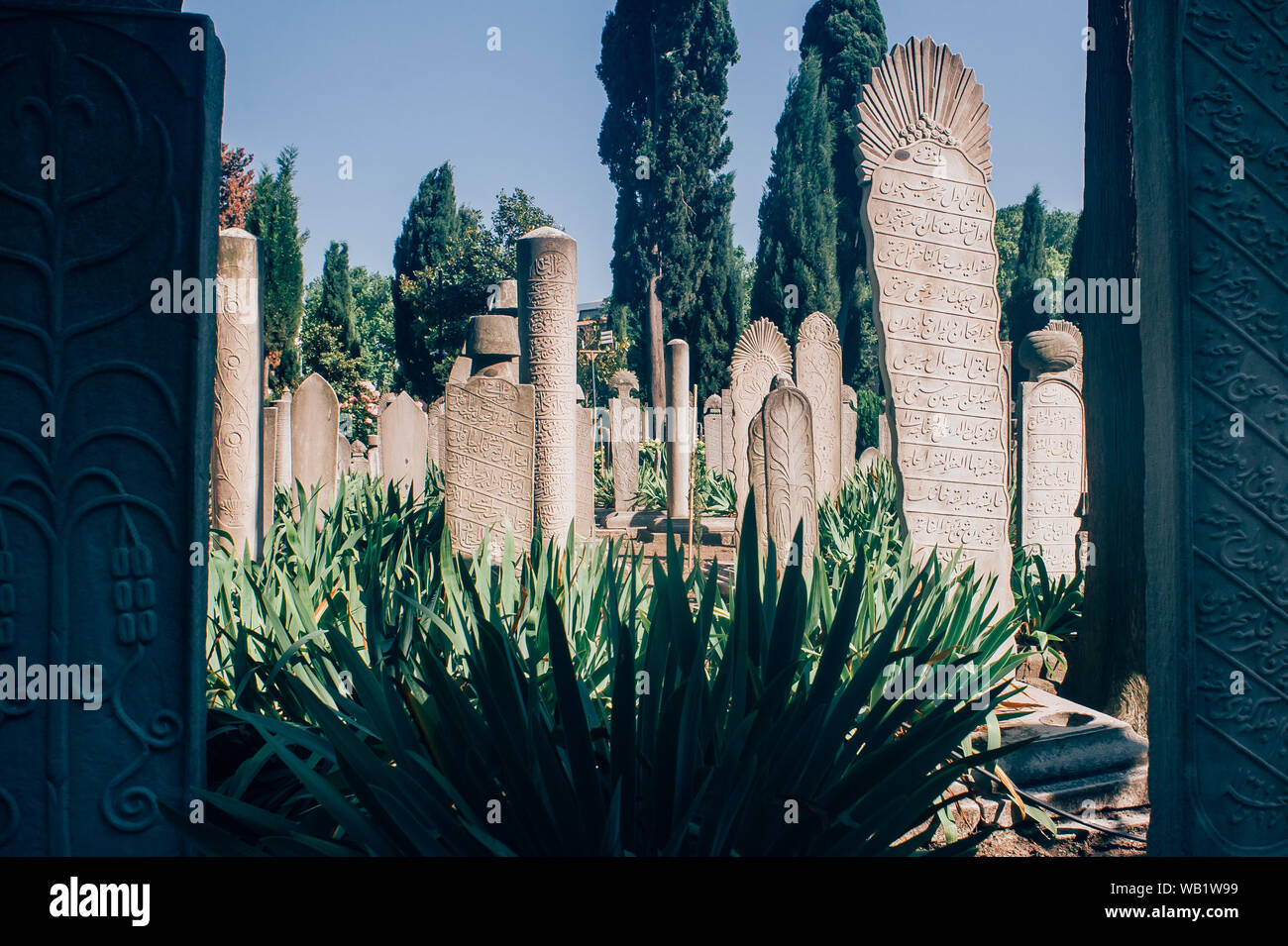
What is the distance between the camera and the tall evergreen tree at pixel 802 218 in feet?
68.8

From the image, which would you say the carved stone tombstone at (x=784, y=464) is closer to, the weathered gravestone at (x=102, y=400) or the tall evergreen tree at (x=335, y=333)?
the weathered gravestone at (x=102, y=400)

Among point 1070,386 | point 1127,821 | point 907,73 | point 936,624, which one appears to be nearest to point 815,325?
point 1070,386

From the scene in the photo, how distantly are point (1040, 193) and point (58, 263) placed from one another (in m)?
27.9

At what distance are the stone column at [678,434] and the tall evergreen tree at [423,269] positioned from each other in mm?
10088

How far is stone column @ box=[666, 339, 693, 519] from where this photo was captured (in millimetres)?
11430

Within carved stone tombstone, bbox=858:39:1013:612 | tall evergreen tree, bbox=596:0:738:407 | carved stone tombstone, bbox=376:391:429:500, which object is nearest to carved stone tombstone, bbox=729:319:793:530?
carved stone tombstone, bbox=376:391:429:500

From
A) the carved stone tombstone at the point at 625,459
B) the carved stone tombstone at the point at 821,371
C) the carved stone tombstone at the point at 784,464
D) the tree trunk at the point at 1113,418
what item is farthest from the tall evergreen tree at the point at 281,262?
the tree trunk at the point at 1113,418

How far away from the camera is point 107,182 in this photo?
173 centimetres

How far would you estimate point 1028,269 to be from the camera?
81.9 ft

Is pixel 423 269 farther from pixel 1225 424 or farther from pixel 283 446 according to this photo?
pixel 1225 424

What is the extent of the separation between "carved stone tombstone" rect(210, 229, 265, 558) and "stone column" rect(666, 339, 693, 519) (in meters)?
7.11

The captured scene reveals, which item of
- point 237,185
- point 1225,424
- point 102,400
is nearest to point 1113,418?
point 1225,424
